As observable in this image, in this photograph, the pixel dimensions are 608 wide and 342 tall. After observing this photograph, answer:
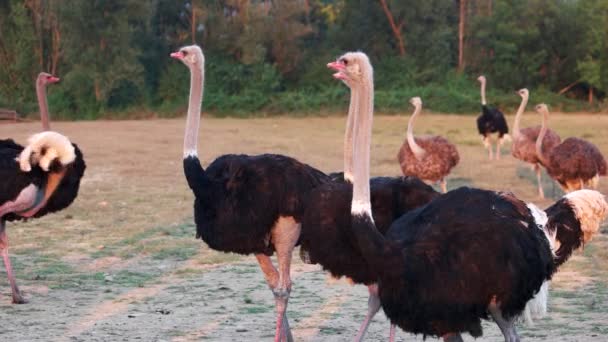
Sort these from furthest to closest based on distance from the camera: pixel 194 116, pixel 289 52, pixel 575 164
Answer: pixel 289 52 < pixel 575 164 < pixel 194 116

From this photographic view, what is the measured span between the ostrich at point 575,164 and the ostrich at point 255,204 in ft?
18.8

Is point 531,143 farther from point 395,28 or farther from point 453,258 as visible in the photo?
point 395,28

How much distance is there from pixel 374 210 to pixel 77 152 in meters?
2.47

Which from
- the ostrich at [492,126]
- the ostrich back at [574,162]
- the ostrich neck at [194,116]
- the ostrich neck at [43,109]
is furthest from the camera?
the ostrich at [492,126]

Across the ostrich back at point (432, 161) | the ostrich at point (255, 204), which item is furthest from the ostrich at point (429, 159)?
the ostrich at point (255, 204)

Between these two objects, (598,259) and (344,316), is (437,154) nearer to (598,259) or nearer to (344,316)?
(598,259)

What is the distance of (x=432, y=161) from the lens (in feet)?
36.8

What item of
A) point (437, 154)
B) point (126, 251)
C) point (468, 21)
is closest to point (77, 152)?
point (126, 251)

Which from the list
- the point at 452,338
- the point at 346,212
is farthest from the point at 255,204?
the point at 452,338

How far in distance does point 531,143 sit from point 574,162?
1.78 m

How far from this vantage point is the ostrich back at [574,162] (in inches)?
413

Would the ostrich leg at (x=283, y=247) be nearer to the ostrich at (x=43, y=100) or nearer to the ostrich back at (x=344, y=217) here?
the ostrich back at (x=344, y=217)

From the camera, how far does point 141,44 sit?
1224 inches

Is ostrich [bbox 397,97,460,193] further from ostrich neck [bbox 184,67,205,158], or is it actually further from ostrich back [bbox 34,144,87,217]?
ostrich neck [bbox 184,67,205,158]
